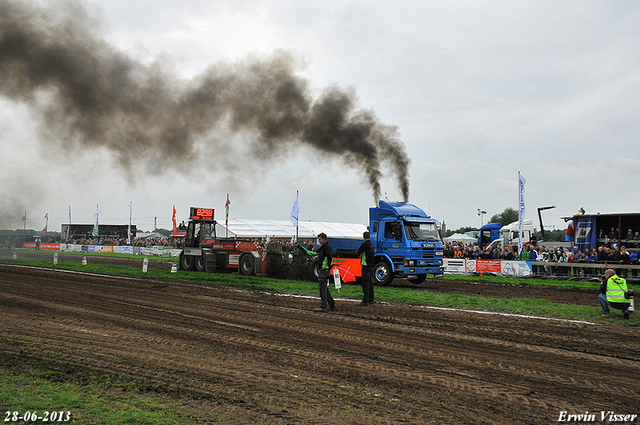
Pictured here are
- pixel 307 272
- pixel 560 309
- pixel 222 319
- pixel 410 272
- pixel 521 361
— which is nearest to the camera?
pixel 521 361

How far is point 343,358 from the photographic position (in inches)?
253

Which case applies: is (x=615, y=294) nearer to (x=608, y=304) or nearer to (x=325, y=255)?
(x=608, y=304)

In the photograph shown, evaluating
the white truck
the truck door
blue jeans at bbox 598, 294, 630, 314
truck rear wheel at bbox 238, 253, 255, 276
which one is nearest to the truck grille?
the truck door

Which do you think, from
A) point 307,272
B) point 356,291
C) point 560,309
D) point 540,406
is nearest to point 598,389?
point 540,406

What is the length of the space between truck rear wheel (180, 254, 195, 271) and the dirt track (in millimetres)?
11943

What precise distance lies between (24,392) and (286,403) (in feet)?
9.42

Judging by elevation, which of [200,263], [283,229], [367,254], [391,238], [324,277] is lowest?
[200,263]

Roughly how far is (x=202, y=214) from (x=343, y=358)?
703 inches

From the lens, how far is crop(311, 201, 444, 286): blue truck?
16.9 meters

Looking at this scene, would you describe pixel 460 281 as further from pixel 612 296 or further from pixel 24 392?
pixel 24 392

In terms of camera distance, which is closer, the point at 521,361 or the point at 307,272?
the point at 521,361

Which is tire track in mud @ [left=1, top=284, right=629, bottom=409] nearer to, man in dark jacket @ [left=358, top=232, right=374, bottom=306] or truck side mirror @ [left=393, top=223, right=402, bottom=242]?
man in dark jacket @ [left=358, top=232, right=374, bottom=306]

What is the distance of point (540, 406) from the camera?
4656mm

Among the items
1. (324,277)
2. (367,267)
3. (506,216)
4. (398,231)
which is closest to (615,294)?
(367,267)
